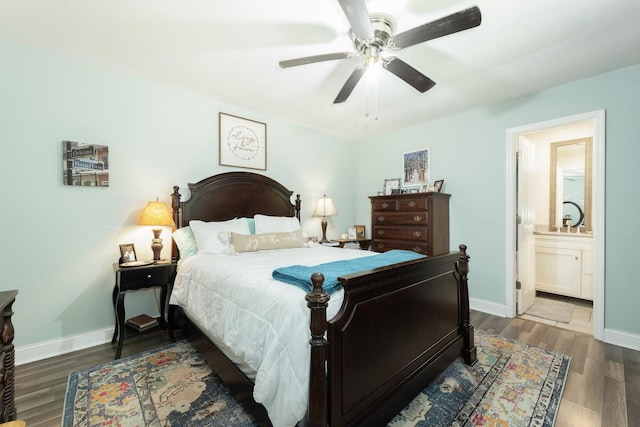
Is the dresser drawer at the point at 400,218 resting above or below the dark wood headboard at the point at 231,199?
below

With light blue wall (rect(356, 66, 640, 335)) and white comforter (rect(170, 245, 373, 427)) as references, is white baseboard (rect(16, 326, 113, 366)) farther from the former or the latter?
light blue wall (rect(356, 66, 640, 335))

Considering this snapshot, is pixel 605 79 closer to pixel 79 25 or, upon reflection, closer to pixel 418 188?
pixel 418 188

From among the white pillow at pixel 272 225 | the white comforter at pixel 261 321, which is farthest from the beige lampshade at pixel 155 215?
the white pillow at pixel 272 225

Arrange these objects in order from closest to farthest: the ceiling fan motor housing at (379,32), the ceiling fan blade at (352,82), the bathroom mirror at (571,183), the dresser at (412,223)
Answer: the ceiling fan motor housing at (379,32), the ceiling fan blade at (352,82), the dresser at (412,223), the bathroom mirror at (571,183)

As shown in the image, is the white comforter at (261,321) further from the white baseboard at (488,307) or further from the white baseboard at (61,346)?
the white baseboard at (488,307)

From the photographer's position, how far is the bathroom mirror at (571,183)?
147 inches

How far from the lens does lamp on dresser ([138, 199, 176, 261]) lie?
2475 mm

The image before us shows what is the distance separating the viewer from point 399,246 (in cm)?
367

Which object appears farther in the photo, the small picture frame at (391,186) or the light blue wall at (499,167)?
the small picture frame at (391,186)

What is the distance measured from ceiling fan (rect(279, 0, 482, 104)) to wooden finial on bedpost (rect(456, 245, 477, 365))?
138 cm

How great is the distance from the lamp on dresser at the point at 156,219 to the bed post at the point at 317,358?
1.93 meters

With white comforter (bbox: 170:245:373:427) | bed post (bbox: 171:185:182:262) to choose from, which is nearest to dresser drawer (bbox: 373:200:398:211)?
white comforter (bbox: 170:245:373:427)

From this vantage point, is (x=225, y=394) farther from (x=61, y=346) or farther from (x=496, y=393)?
(x=496, y=393)

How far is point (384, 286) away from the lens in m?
1.49
